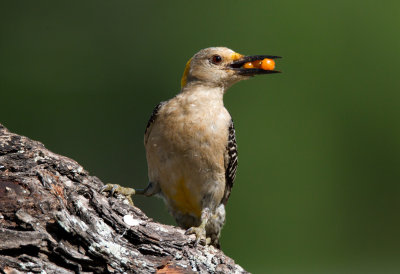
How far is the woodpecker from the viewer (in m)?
7.85

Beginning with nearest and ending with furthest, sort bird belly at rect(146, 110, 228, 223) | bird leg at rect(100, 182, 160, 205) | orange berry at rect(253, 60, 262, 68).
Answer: bird leg at rect(100, 182, 160, 205) < bird belly at rect(146, 110, 228, 223) < orange berry at rect(253, 60, 262, 68)

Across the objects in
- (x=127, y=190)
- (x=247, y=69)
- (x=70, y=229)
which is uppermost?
(x=247, y=69)

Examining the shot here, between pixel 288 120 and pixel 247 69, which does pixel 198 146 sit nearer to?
pixel 247 69

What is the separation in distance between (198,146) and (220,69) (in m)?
1.37

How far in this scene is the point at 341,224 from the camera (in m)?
18.9

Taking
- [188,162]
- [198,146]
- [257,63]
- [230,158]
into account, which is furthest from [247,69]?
[188,162]

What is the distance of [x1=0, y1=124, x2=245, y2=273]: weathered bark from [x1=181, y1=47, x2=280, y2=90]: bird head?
291 cm

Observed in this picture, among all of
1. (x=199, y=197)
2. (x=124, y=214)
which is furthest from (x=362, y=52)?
(x=124, y=214)

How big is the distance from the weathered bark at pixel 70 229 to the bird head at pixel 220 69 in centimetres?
291

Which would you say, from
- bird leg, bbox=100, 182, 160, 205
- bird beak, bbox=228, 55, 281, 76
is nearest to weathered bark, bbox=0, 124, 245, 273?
bird leg, bbox=100, 182, 160, 205

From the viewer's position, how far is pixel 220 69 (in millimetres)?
8656

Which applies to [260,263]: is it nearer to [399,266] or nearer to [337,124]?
[399,266]

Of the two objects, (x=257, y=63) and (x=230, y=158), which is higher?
(x=257, y=63)

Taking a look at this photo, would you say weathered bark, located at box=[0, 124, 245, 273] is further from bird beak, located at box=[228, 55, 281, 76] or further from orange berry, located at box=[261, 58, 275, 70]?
orange berry, located at box=[261, 58, 275, 70]
